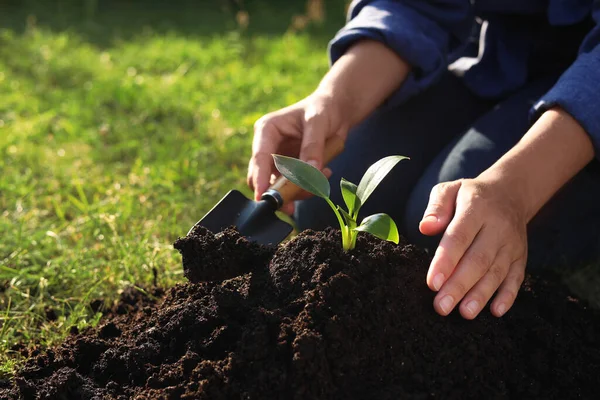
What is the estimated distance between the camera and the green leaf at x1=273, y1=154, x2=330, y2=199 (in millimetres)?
1528

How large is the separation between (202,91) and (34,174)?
44.6 inches

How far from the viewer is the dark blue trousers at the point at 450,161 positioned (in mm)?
2123

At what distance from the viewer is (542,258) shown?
7.08 ft

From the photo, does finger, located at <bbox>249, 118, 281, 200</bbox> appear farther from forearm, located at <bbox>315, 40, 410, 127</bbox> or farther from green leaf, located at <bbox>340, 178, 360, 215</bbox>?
green leaf, located at <bbox>340, 178, 360, 215</bbox>

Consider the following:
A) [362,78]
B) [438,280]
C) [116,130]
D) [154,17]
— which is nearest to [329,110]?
[362,78]

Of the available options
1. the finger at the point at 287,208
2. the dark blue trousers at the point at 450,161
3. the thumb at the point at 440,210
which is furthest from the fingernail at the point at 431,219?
the dark blue trousers at the point at 450,161

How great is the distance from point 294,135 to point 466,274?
0.73 m

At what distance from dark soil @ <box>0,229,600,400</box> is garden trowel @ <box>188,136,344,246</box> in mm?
174

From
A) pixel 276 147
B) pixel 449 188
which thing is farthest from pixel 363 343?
pixel 276 147

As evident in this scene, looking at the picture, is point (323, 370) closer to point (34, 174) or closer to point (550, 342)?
point (550, 342)

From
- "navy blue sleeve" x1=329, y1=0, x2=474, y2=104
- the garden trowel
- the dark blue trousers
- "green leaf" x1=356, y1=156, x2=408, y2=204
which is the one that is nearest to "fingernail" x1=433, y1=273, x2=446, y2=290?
"green leaf" x1=356, y1=156, x2=408, y2=204

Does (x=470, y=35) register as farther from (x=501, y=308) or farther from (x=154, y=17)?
(x=154, y=17)

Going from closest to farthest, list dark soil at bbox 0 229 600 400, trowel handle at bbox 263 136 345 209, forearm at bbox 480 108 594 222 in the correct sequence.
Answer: dark soil at bbox 0 229 600 400
forearm at bbox 480 108 594 222
trowel handle at bbox 263 136 345 209

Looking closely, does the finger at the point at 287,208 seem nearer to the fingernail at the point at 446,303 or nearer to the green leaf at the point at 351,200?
the green leaf at the point at 351,200
